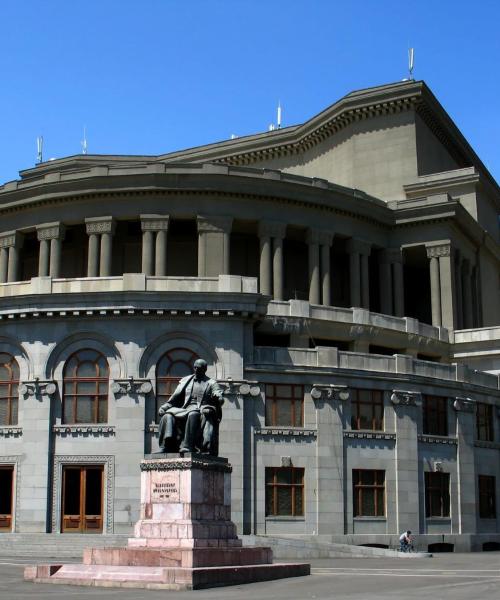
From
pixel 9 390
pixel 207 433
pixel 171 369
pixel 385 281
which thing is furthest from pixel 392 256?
pixel 207 433

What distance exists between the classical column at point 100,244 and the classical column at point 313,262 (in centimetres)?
1276

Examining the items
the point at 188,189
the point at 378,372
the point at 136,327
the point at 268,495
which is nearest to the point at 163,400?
the point at 136,327

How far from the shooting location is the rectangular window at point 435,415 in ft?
167

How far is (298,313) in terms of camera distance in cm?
5391

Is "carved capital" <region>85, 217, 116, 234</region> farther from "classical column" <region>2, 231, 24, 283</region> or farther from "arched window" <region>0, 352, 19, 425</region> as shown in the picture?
"arched window" <region>0, 352, 19, 425</region>

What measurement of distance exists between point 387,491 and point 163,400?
11.7 metres

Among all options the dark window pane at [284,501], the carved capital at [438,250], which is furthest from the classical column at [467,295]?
the dark window pane at [284,501]

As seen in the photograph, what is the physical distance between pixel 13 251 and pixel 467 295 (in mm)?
32268

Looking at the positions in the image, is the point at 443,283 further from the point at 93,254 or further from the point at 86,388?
the point at 86,388

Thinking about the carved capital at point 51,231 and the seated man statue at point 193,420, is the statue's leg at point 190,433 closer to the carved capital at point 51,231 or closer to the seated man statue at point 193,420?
the seated man statue at point 193,420

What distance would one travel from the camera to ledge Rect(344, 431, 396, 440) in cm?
4784

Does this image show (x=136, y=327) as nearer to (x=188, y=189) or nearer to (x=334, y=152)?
(x=188, y=189)

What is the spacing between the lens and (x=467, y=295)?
73.9 meters

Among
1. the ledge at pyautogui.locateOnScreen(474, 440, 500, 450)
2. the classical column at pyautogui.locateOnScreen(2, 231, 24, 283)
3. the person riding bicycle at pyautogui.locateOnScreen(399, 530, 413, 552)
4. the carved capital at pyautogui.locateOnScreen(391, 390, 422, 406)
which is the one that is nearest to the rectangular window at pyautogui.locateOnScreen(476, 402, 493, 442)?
the ledge at pyautogui.locateOnScreen(474, 440, 500, 450)
